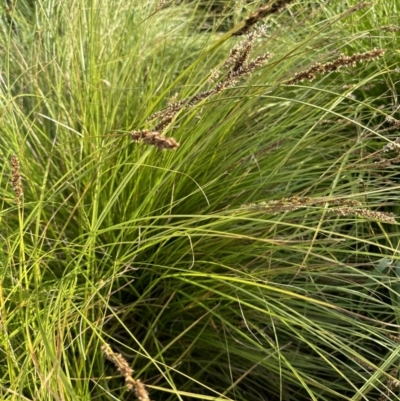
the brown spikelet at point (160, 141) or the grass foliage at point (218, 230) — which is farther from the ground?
the brown spikelet at point (160, 141)

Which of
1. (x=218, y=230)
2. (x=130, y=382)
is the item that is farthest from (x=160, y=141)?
(x=218, y=230)

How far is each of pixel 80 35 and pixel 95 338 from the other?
83 cm

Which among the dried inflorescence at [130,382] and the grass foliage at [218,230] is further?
the grass foliage at [218,230]

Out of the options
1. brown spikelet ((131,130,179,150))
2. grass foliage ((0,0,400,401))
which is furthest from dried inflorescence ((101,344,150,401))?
grass foliage ((0,0,400,401))

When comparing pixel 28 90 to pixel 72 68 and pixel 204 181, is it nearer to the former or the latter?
pixel 72 68

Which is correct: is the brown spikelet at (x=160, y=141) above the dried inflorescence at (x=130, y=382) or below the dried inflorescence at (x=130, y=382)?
above

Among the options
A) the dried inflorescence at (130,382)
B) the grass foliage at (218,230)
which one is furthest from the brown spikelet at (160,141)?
the grass foliage at (218,230)

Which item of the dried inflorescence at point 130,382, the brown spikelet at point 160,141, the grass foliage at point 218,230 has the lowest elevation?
the grass foliage at point 218,230

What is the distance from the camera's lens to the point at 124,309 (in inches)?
54.2

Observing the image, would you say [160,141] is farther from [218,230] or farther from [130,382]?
[218,230]

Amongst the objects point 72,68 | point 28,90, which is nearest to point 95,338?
point 72,68

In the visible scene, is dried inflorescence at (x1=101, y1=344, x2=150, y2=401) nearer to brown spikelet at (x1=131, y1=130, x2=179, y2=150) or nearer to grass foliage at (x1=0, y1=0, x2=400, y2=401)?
brown spikelet at (x1=131, y1=130, x2=179, y2=150)

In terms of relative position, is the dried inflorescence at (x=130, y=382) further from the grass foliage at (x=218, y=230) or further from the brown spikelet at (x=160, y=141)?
the grass foliage at (x=218, y=230)

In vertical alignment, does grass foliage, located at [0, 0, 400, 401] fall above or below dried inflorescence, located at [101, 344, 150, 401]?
below
